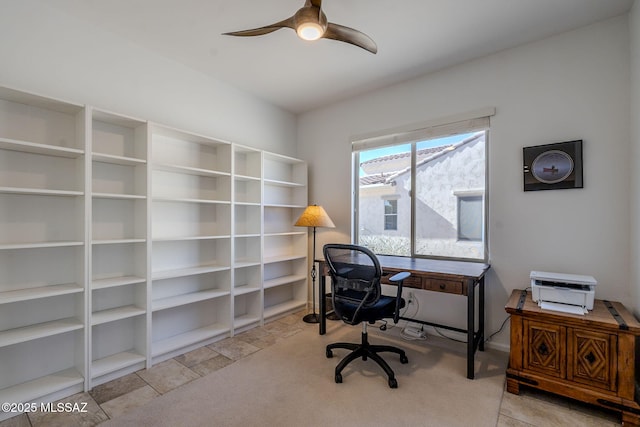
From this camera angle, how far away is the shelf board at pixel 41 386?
1818mm

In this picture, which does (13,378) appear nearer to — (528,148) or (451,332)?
(451,332)

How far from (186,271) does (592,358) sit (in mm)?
3070

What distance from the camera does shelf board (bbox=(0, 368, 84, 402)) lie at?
5.97 feet

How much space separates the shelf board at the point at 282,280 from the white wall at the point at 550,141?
155 centimetres

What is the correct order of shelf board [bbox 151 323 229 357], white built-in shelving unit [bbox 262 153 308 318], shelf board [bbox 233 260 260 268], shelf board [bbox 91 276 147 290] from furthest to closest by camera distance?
white built-in shelving unit [bbox 262 153 308 318]
shelf board [bbox 233 260 260 268]
shelf board [bbox 151 323 229 357]
shelf board [bbox 91 276 147 290]

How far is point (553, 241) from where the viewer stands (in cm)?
240

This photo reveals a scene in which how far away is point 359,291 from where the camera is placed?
2230 mm

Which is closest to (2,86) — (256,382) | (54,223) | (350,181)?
(54,223)

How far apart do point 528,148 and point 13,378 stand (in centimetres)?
421

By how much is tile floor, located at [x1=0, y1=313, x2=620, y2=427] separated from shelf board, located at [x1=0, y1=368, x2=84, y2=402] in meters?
0.10

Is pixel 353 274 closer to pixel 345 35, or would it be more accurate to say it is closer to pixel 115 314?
pixel 345 35

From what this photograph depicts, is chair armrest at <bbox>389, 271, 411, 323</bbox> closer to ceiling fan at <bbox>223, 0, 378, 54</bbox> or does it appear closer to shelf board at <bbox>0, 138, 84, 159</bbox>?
ceiling fan at <bbox>223, 0, 378, 54</bbox>

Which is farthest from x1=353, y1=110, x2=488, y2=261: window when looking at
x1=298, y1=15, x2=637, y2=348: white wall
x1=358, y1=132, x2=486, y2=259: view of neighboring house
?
x1=298, y1=15, x2=637, y2=348: white wall

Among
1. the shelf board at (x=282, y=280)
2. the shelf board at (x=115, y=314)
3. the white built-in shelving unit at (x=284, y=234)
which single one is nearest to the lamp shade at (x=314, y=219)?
the white built-in shelving unit at (x=284, y=234)
